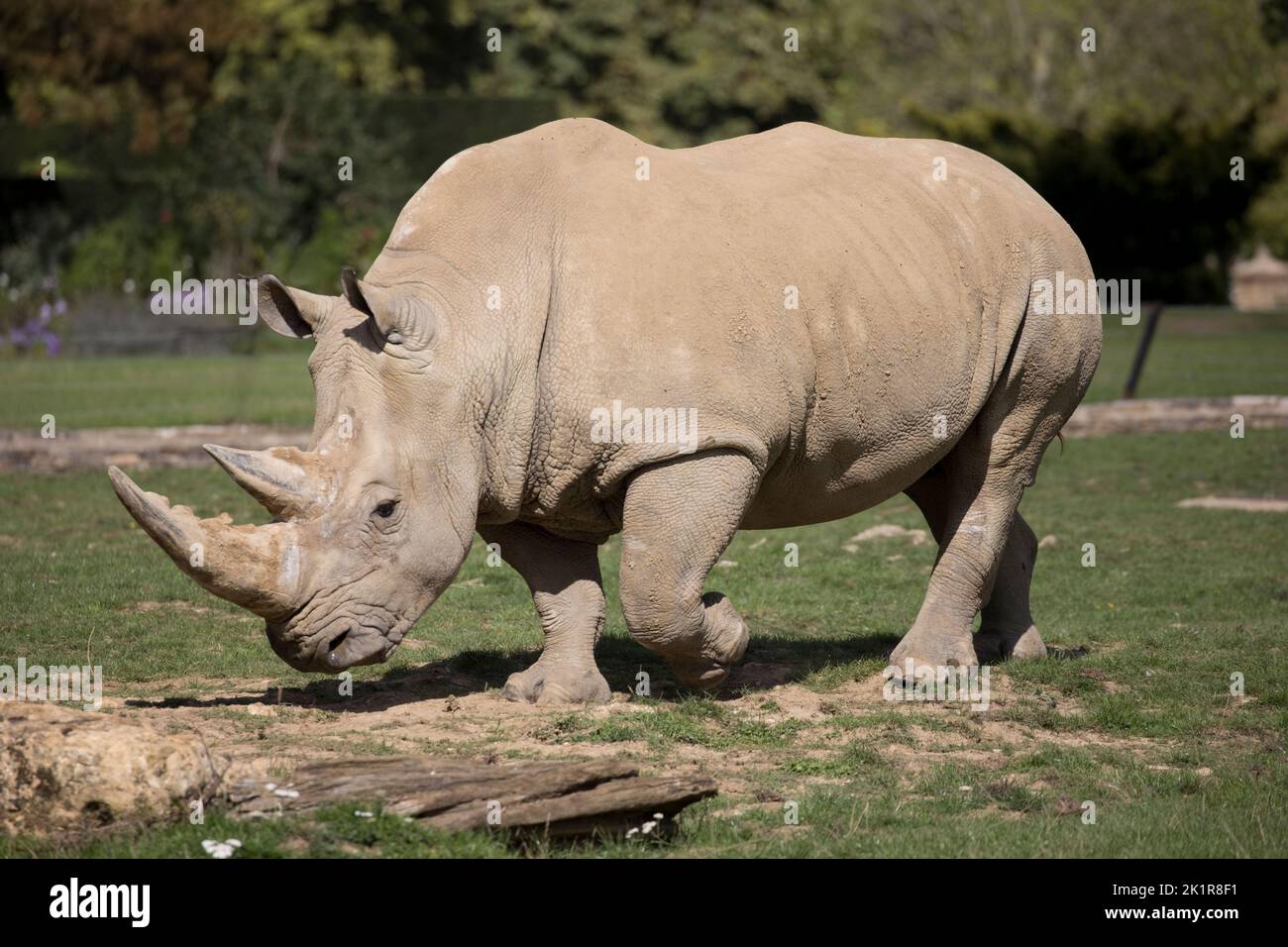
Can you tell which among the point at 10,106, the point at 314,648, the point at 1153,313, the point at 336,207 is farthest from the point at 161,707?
the point at 10,106

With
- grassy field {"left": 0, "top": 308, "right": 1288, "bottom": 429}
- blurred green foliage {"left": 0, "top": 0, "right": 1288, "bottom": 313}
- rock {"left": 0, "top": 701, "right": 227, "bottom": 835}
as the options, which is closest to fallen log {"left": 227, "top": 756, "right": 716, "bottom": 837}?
rock {"left": 0, "top": 701, "right": 227, "bottom": 835}

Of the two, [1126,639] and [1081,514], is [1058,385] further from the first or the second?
[1081,514]

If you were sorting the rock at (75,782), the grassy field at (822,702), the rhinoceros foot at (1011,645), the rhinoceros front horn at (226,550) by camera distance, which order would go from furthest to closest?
the rhinoceros foot at (1011,645) < the rhinoceros front horn at (226,550) < the grassy field at (822,702) < the rock at (75,782)

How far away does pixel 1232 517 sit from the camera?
1433 centimetres

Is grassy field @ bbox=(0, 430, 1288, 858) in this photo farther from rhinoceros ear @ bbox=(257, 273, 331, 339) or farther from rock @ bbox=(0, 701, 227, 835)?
rhinoceros ear @ bbox=(257, 273, 331, 339)

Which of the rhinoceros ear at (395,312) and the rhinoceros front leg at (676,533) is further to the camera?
the rhinoceros front leg at (676,533)

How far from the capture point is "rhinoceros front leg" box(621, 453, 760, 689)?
7.40 m

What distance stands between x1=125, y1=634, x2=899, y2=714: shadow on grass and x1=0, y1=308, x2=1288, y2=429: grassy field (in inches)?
355

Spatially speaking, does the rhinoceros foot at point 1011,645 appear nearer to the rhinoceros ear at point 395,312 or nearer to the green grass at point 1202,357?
the rhinoceros ear at point 395,312

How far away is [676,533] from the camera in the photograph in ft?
24.3

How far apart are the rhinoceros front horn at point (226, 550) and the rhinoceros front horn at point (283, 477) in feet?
0.35

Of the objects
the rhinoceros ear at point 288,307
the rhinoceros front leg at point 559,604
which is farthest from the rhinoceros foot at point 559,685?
the rhinoceros ear at point 288,307

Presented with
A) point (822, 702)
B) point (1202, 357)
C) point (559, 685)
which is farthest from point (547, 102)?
point (559, 685)

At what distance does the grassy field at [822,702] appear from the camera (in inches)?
244
